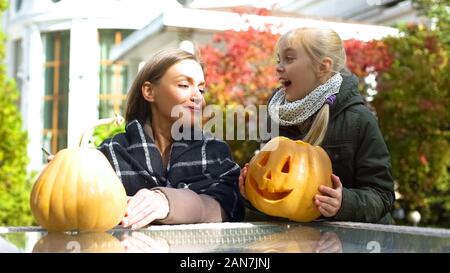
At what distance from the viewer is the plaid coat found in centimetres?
144

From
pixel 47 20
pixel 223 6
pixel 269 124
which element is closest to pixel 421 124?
pixel 223 6

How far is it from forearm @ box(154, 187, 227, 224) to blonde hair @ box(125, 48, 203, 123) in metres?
0.33

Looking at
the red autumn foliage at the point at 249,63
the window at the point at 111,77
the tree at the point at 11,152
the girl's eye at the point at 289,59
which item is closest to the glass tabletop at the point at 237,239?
the girl's eye at the point at 289,59

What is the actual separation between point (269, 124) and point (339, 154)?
10.9 inches

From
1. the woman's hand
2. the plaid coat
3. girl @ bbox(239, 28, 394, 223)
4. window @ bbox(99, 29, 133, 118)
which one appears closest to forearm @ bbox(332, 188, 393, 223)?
girl @ bbox(239, 28, 394, 223)

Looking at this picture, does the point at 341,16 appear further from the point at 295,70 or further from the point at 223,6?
the point at 295,70

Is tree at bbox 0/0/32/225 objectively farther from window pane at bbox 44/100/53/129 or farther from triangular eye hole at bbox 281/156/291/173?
triangular eye hole at bbox 281/156/291/173

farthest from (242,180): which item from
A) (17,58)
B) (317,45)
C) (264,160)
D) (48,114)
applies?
(17,58)

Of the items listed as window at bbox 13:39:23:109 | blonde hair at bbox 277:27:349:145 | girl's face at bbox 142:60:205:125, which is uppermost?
window at bbox 13:39:23:109

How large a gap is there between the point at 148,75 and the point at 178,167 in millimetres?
262

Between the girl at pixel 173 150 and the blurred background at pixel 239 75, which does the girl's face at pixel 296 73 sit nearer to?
the girl at pixel 173 150

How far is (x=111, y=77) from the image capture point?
19.3 ft

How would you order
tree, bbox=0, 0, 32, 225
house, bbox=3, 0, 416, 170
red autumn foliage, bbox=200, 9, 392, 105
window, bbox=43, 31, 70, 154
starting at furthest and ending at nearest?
window, bbox=43, 31, 70, 154 < red autumn foliage, bbox=200, 9, 392, 105 < tree, bbox=0, 0, 32, 225 < house, bbox=3, 0, 416, 170

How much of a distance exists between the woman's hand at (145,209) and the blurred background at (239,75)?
160 inches
